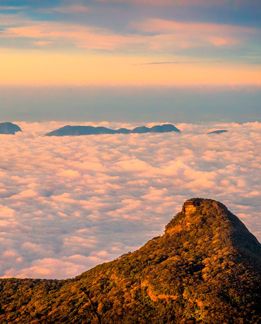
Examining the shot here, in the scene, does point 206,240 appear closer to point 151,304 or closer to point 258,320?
point 151,304

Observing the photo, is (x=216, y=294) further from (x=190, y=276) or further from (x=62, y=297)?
(x=62, y=297)

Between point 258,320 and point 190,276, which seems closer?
point 258,320

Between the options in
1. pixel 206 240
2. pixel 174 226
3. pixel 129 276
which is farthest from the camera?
pixel 174 226

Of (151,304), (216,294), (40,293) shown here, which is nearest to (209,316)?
(216,294)

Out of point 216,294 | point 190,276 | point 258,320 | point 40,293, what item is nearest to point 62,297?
point 40,293

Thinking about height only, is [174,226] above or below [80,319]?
above

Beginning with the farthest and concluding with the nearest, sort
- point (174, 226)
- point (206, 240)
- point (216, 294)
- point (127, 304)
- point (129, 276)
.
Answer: point (174, 226) → point (206, 240) → point (129, 276) → point (127, 304) → point (216, 294)
